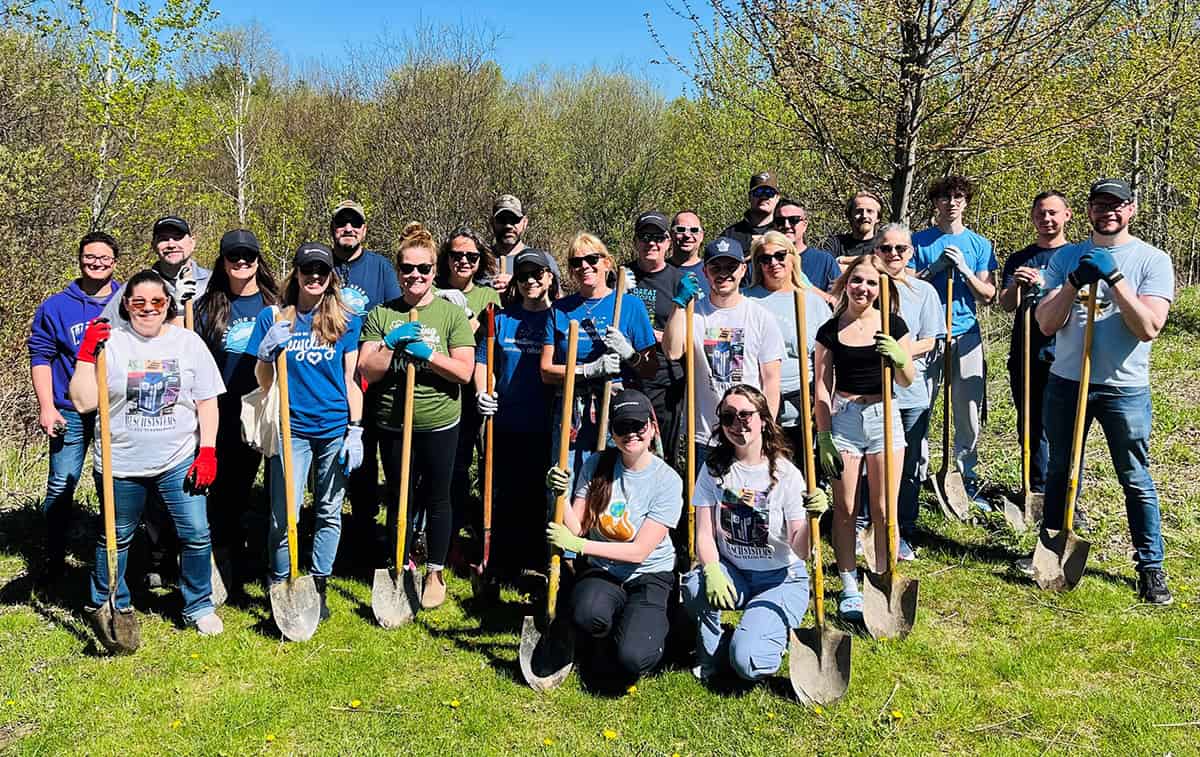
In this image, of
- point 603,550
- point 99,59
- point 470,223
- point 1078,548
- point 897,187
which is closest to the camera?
point 603,550

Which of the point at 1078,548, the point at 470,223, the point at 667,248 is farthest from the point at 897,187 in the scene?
Answer: the point at 470,223

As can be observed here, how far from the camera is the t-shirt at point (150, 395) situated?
173 inches

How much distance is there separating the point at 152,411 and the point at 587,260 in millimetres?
2461

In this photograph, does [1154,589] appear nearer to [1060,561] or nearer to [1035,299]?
[1060,561]

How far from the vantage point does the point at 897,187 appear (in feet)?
25.2

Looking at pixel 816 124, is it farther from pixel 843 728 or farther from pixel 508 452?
pixel 843 728

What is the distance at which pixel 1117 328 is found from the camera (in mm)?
4914

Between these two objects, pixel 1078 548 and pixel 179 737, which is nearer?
pixel 179 737

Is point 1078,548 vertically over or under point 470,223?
under

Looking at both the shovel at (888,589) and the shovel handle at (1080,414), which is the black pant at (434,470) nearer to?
the shovel at (888,589)

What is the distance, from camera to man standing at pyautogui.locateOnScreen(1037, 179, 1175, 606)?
4.73m

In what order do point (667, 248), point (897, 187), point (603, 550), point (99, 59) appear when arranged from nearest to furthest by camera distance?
point (603, 550), point (667, 248), point (897, 187), point (99, 59)

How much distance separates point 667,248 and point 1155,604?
3.59 m

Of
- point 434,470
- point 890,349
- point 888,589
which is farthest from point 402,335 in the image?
point 888,589
